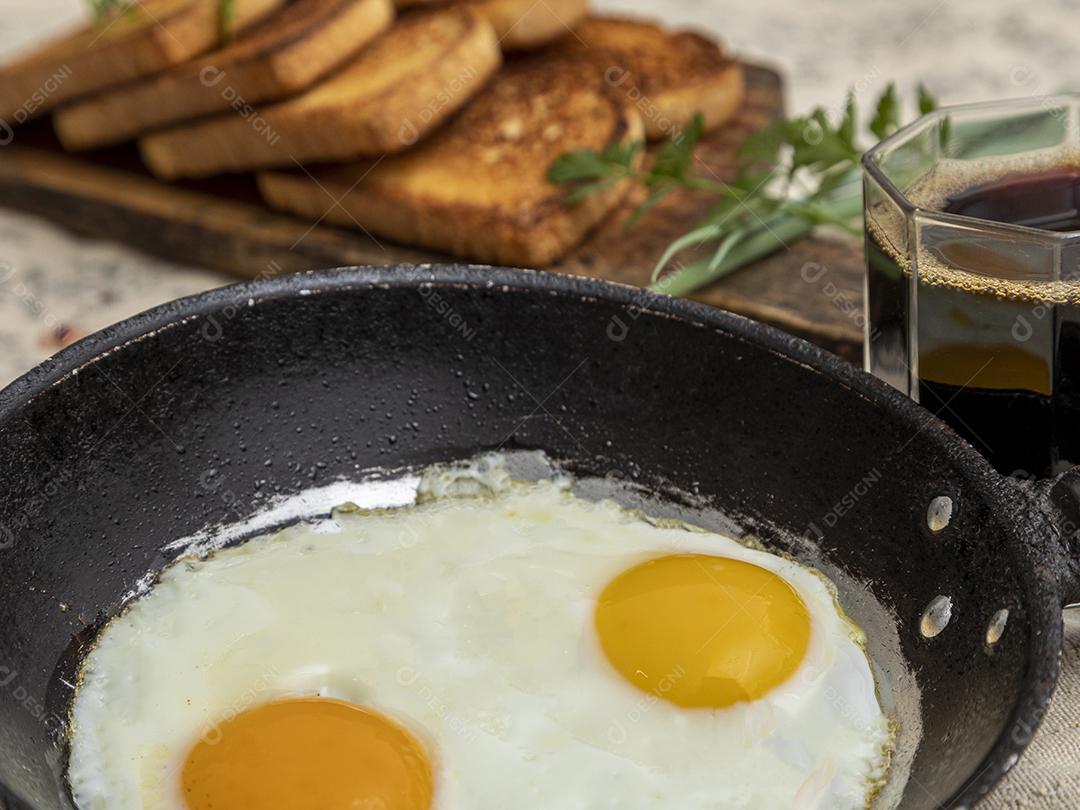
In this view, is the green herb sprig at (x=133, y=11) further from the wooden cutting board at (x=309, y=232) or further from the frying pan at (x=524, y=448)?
the frying pan at (x=524, y=448)

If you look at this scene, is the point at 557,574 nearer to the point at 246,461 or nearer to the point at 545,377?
the point at 545,377

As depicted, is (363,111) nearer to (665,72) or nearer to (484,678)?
(665,72)

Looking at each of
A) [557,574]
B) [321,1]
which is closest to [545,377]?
[557,574]

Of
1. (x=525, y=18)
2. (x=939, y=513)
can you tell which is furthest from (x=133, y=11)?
(x=939, y=513)

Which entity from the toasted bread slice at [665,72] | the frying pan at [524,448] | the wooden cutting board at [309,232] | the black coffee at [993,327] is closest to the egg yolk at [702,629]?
the frying pan at [524,448]

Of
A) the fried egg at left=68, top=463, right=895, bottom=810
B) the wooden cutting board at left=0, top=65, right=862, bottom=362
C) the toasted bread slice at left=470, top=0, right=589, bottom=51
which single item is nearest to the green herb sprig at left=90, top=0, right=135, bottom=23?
the wooden cutting board at left=0, top=65, right=862, bottom=362

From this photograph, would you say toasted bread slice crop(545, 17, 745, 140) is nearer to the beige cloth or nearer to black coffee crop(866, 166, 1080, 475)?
black coffee crop(866, 166, 1080, 475)
